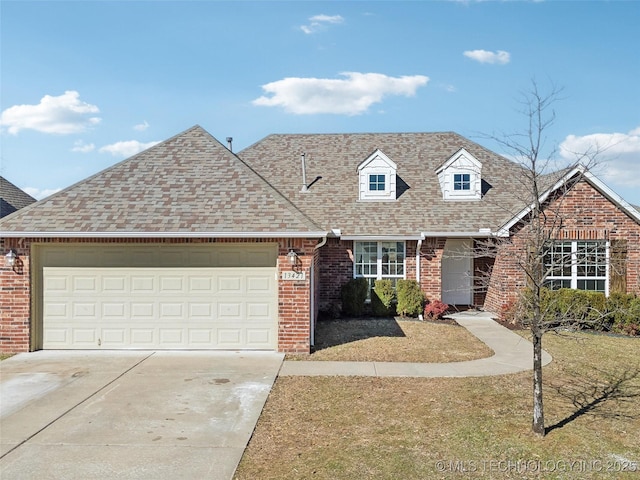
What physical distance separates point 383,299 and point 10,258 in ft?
34.6

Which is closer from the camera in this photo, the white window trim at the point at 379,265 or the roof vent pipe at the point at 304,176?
the white window trim at the point at 379,265

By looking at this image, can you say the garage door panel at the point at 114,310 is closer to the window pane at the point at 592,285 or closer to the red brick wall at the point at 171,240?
the red brick wall at the point at 171,240

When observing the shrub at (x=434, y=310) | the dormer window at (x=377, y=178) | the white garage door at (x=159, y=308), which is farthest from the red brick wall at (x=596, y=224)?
the white garage door at (x=159, y=308)

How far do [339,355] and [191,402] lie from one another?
153 inches

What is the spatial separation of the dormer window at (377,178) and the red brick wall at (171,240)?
25.6ft

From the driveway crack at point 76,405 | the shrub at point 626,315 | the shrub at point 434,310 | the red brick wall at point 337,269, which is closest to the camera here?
the driveway crack at point 76,405

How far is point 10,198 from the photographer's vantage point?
837 inches

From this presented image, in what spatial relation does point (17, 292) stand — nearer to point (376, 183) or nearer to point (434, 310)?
point (434, 310)

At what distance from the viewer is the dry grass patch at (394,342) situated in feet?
34.6

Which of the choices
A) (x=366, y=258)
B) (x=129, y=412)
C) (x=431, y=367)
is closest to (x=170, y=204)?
(x=129, y=412)

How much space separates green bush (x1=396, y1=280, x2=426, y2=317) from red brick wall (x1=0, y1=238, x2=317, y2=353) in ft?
19.2

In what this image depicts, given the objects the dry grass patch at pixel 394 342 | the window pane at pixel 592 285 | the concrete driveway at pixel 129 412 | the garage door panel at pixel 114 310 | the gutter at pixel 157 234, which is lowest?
the concrete driveway at pixel 129 412

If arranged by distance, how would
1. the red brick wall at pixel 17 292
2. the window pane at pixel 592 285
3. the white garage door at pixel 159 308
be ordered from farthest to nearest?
the window pane at pixel 592 285, the white garage door at pixel 159 308, the red brick wall at pixel 17 292

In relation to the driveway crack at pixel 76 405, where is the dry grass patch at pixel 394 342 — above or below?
above
